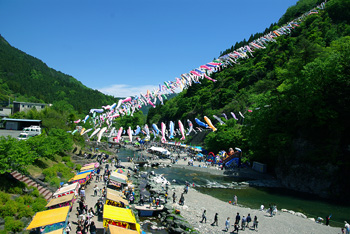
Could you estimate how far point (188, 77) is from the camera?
39969 millimetres

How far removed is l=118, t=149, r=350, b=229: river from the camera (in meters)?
21.7

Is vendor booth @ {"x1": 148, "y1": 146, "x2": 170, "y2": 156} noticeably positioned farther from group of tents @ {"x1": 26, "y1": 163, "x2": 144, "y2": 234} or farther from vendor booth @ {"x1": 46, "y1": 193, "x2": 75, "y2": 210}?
vendor booth @ {"x1": 46, "y1": 193, "x2": 75, "y2": 210}

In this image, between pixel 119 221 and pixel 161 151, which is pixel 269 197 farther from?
pixel 161 151

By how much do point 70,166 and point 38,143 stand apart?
691 centimetres

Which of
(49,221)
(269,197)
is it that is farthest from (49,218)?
(269,197)

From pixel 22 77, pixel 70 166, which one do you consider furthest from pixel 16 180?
pixel 22 77

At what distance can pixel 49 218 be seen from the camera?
40.2ft

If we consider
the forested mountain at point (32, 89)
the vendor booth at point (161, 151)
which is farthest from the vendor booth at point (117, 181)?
the forested mountain at point (32, 89)

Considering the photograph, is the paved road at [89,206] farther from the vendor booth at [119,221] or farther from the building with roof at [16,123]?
the building with roof at [16,123]

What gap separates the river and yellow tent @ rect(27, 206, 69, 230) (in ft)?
54.2

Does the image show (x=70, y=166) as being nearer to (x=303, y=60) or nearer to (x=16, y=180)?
(x=16, y=180)

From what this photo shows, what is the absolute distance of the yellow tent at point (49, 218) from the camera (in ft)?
38.1

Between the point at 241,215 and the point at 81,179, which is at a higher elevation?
the point at 81,179

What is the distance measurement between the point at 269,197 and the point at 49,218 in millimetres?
22134
